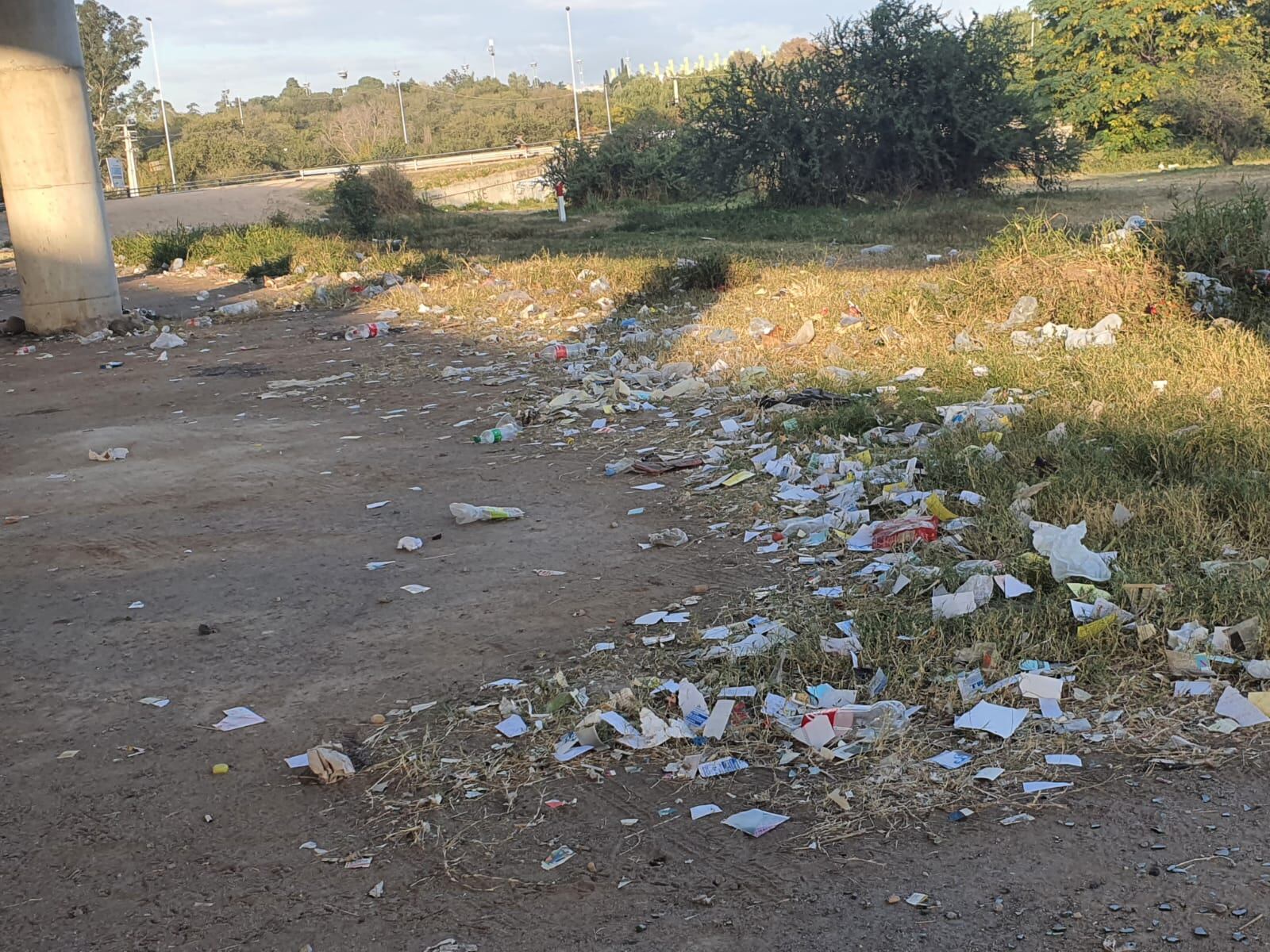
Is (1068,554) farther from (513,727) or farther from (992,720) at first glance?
(513,727)

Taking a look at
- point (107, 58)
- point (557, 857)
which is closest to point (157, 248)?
point (557, 857)

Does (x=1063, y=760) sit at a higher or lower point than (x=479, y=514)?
lower

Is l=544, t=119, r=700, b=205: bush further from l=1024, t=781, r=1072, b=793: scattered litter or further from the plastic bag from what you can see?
l=1024, t=781, r=1072, b=793: scattered litter

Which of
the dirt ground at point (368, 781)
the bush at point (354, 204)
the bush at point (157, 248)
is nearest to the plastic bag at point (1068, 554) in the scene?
the dirt ground at point (368, 781)

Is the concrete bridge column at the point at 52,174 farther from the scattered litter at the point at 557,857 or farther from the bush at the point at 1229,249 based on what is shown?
the scattered litter at the point at 557,857

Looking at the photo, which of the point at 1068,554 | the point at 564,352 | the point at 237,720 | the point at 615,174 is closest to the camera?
the point at 237,720

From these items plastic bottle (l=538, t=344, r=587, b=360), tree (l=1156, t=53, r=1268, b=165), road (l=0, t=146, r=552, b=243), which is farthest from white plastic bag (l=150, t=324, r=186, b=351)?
tree (l=1156, t=53, r=1268, b=165)

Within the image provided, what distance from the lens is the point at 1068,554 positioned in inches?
139

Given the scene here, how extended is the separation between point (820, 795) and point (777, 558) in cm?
152

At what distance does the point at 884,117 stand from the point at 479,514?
49.6 ft

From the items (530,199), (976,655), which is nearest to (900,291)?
(976,655)

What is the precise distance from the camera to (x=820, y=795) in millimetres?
2572

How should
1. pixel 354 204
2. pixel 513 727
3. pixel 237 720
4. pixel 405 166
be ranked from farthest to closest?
pixel 405 166 < pixel 354 204 < pixel 237 720 < pixel 513 727

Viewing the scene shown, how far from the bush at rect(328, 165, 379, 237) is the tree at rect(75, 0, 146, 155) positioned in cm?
3884
